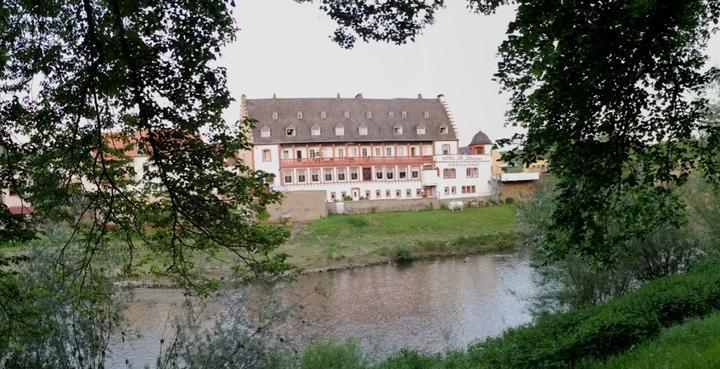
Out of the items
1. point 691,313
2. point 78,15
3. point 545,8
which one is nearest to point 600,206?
point 545,8

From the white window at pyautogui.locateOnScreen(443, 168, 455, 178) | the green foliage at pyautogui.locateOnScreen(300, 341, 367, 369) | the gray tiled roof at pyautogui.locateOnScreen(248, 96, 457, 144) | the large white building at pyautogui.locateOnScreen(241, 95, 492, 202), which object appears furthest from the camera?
the white window at pyautogui.locateOnScreen(443, 168, 455, 178)

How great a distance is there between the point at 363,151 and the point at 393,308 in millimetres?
30619

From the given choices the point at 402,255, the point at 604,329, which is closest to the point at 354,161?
the point at 402,255

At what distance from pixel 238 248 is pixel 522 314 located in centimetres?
1401

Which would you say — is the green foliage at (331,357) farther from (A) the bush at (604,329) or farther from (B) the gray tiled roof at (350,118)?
(B) the gray tiled roof at (350,118)

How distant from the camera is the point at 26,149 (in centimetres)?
664

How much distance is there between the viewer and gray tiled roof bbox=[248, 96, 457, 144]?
49781 mm

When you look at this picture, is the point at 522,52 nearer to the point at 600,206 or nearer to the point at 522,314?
the point at 600,206

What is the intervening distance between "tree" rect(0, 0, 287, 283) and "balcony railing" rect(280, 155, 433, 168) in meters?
42.0

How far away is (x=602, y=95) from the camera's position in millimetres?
5574

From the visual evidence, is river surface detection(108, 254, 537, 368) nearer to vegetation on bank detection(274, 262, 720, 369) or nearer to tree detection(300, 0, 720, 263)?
vegetation on bank detection(274, 262, 720, 369)

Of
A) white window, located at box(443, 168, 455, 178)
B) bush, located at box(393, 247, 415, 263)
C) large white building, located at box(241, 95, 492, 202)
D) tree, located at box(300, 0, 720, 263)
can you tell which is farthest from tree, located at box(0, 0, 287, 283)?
white window, located at box(443, 168, 455, 178)

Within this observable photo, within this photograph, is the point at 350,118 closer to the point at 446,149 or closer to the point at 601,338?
the point at 446,149

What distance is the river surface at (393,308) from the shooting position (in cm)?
1562
